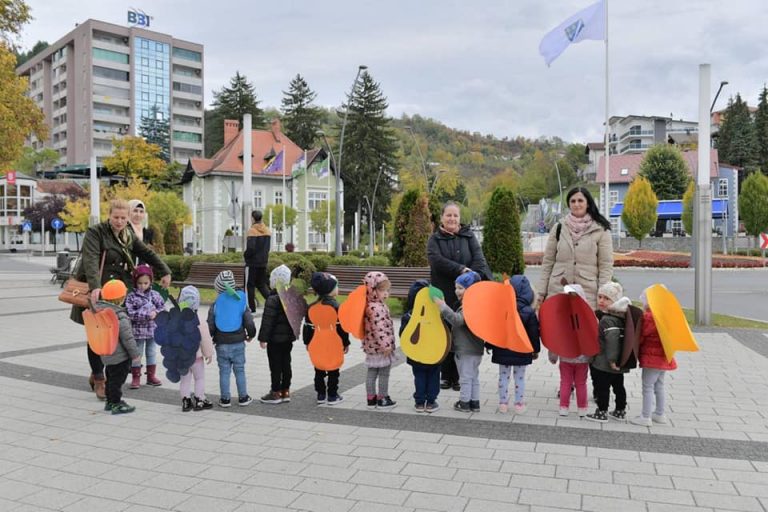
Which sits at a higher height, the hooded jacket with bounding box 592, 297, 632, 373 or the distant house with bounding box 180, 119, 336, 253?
the distant house with bounding box 180, 119, 336, 253

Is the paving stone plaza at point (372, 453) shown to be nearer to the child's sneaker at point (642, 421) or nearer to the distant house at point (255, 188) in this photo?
the child's sneaker at point (642, 421)

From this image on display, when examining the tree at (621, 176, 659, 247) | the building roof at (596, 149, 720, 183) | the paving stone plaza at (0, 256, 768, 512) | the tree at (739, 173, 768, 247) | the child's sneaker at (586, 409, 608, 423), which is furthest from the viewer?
the building roof at (596, 149, 720, 183)

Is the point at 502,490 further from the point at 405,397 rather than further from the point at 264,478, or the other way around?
the point at 405,397

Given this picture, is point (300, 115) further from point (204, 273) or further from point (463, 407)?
point (463, 407)

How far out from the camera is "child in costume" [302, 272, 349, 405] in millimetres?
6000

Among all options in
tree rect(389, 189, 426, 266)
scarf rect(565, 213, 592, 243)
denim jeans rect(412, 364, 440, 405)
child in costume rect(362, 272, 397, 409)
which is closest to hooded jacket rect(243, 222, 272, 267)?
tree rect(389, 189, 426, 266)

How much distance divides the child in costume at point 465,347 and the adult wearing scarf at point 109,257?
287 cm

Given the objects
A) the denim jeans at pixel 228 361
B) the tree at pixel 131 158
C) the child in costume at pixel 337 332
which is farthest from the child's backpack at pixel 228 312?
the tree at pixel 131 158

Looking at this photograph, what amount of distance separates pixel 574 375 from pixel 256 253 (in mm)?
7868

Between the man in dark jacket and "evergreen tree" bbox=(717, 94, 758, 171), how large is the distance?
8956cm

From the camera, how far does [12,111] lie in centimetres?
1523

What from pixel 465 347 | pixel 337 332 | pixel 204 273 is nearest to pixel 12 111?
pixel 204 273

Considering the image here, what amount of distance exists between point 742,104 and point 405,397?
100680mm

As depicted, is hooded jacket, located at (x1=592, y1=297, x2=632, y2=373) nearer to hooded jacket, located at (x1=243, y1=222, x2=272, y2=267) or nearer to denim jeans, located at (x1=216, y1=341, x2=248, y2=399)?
denim jeans, located at (x1=216, y1=341, x2=248, y2=399)
